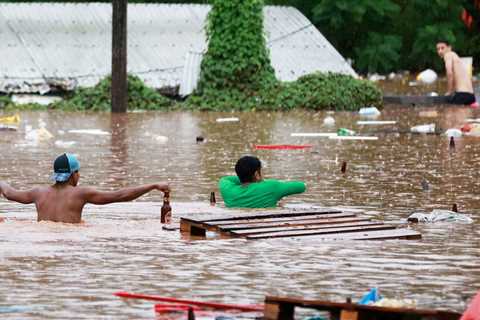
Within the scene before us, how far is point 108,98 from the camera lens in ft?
108

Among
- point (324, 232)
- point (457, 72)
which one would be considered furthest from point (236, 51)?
point (324, 232)

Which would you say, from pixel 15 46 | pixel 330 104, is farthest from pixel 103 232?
pixel 15 46

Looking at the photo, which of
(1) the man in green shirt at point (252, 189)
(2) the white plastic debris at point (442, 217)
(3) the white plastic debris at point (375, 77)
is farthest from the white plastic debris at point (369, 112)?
(2) the white plastic debris at point (442, 217)

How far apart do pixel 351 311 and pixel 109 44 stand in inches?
1124

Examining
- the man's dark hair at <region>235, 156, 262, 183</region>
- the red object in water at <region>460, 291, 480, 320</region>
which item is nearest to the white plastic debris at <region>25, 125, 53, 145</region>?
the man's dark hair at <region>235, 156, 262, 183</region>

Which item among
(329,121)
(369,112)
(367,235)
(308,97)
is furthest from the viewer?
(308,97)

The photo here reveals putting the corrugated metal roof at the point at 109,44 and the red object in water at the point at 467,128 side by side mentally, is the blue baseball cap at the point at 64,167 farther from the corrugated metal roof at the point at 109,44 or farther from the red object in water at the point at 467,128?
the corrugated metal roof at the point at 109,44

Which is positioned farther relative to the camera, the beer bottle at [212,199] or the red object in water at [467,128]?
the red object in water at [467,128]

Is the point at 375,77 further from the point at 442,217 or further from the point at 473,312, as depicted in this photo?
the point at 473,312

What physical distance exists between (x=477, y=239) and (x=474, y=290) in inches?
103

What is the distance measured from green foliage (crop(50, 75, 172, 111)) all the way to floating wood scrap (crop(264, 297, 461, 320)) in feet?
81.8

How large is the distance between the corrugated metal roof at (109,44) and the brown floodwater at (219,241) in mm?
9411

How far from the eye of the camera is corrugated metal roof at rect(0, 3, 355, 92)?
3434 centimetres

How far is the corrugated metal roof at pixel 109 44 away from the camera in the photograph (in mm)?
34344
